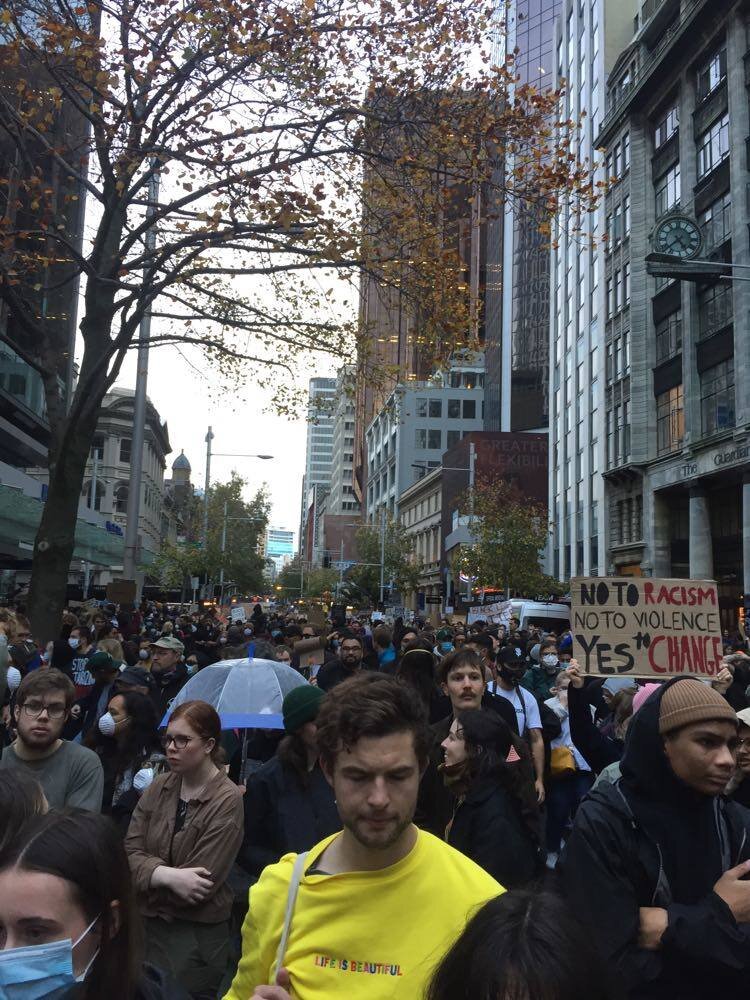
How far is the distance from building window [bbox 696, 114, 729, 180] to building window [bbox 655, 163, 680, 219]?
223 cm

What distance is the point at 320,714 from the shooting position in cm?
275

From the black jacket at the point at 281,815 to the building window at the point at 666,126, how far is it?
43.4 meters

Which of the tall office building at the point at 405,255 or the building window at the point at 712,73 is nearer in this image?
the tall office building at the point at 405,255

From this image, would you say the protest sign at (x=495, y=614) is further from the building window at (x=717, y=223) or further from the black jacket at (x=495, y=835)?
the black jacket at (x=495, y=835)

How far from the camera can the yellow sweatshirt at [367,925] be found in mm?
2207

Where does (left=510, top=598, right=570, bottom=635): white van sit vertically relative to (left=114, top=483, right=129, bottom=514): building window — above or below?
below

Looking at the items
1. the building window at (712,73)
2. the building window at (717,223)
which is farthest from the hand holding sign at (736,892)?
the building window at (712,73)

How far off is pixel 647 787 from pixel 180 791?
2459 millimetres

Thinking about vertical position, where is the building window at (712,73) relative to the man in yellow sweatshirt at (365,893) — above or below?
above

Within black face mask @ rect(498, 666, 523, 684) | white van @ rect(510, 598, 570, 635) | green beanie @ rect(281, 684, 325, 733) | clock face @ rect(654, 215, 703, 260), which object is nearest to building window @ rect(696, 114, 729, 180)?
clock face @ rect(654, 215, 703, 260)

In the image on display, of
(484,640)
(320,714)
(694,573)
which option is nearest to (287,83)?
(484,640)

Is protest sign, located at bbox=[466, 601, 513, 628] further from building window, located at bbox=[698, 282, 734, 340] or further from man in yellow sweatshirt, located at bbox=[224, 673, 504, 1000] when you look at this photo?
man in yellow sweatshirt, located at bbox=[224, 673, 504, 1000]

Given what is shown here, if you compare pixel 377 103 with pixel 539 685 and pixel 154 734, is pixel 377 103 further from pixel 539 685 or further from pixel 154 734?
pixel 154 734

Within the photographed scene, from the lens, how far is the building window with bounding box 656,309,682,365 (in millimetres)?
40625
